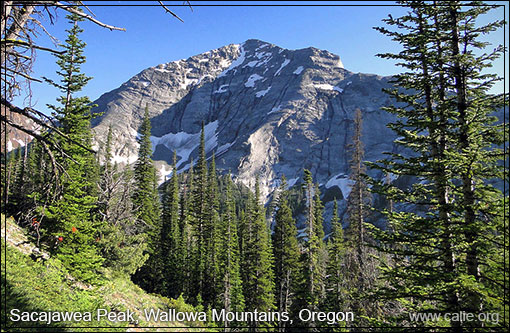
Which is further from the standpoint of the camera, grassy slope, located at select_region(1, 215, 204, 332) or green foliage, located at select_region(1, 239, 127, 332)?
grassy slope, located at select_region(1, 215, 204, 332)

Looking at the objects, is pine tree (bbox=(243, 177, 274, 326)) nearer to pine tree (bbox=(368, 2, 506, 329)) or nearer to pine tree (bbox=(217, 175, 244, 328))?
pine tree (bbox=(217, 175, 244, 328))

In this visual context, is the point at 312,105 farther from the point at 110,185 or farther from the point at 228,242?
the point at 110,185

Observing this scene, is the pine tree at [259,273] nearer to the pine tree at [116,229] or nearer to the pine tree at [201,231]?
the pine tree at [201,231]

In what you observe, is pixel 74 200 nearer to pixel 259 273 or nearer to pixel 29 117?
pixel 29 117

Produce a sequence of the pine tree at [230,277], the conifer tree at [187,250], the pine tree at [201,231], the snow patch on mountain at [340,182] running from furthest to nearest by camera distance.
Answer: the snow patch on mountain at [340,182] → the conifer tree at [187,250] → the pine tree at [201,231] → the pine tree at [230,277]

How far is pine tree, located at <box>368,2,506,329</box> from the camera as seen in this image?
7109 mm

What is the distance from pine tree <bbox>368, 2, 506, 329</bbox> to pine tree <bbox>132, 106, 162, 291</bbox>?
83.6 ft

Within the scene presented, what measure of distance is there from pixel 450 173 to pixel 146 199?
105ft

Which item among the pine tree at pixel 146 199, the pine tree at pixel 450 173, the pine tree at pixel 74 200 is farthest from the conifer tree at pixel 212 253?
the pine tree at pixel 450 173

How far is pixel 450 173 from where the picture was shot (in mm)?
7867

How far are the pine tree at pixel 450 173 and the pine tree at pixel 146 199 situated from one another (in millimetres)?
25482

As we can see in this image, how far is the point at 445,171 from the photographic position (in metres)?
7.94

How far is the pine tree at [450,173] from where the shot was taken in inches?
280

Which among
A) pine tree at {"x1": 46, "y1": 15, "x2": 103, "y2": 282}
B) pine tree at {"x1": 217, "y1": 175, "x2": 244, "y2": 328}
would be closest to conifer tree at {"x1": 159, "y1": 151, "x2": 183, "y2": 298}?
pine tree at {"x1": 217, "y1": 175, "x2": 244, "y2": 328}
